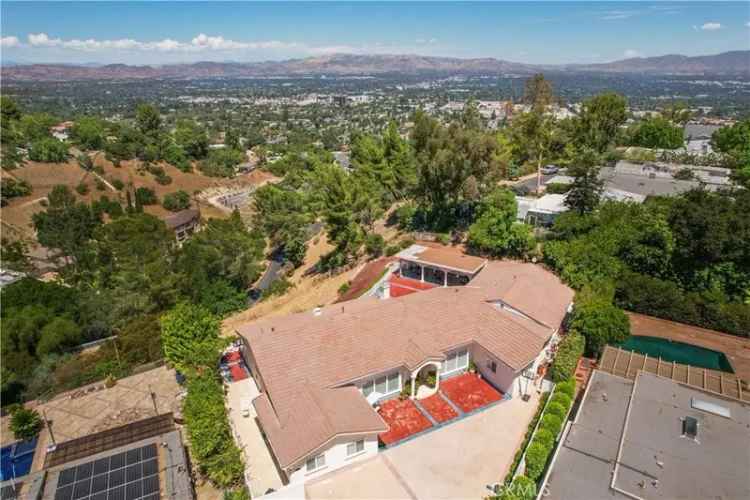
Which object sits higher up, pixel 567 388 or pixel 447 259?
pixel 447 259

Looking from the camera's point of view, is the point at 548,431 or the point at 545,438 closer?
the point at 545,438

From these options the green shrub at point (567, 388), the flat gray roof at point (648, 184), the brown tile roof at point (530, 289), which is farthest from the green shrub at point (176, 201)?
the green shrub at point (567, 388)

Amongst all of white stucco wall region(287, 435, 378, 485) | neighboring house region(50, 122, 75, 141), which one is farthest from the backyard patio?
neighboring house region(50, 122, 75, 141)

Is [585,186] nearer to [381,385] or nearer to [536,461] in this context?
[381,385]

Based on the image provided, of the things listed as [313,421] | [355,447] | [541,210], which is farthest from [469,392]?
[541,210]

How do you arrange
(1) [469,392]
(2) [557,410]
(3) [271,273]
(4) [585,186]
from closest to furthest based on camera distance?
(2) [557,410] → (1) [469,392] → (4) [585,186] → (3) [271,273]

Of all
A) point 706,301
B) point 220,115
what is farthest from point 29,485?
point 220,115

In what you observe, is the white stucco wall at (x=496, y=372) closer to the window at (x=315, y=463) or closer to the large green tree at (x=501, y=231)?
the window at (x=315, y=463)
